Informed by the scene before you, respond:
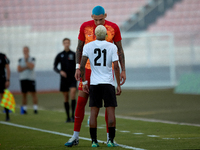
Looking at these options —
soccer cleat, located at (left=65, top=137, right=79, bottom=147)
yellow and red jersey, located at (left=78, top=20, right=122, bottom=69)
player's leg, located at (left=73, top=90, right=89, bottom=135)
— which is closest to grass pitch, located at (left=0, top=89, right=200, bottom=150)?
soccer cleat, located at (left=65, top=137, right=79, bottom=147)

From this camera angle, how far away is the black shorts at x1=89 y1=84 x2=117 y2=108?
240 inches

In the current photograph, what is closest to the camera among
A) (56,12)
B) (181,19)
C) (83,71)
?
(83,71)

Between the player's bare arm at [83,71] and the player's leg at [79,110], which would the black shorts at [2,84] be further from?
the player's bare arm at [83,71]

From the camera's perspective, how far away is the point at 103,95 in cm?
613

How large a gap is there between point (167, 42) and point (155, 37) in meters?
0.78

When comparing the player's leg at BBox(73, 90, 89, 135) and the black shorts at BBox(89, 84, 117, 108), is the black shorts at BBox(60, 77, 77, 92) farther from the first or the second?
the black shorts at BBox(89, 84, 117, 108)

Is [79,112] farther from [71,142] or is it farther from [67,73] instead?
[67,73]

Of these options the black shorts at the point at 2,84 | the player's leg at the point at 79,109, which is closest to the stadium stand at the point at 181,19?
the black shorts at the point at 2,84

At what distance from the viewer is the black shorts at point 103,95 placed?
6.10 metres

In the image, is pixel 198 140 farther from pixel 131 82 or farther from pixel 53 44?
pixel 53 44

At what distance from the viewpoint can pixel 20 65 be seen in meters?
13.9

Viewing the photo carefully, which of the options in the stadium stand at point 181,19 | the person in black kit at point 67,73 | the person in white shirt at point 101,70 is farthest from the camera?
the stadium stand at point 181,19

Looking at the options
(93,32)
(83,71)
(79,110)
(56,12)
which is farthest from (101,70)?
(56,12)

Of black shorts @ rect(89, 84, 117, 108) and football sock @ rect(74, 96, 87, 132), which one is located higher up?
black shorts @ rect(89, 84, 117, 108)
